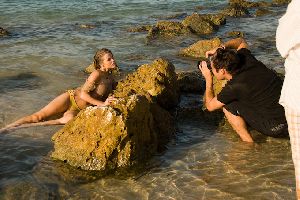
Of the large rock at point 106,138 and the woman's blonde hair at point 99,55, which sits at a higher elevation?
the woman's blonde hair at point 99,55

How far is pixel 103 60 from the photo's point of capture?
757 centimetres

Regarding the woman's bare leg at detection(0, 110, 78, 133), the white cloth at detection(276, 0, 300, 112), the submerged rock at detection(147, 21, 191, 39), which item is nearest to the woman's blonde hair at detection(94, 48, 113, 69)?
the woman's bare leg at detection(0, 110, 78, 133)

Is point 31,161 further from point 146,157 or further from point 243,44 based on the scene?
point 243,44

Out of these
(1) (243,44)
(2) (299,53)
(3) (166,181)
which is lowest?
(3) (166,181)

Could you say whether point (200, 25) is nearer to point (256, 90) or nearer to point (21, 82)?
point (21, 82)

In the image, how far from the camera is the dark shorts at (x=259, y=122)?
20.3 ft

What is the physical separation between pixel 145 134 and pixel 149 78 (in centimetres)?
177

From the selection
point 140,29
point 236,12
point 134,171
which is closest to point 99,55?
point 134,171

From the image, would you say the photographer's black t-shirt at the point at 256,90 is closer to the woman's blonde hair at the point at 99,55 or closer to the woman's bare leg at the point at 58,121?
the woman's blonde hair at the point at 99,55

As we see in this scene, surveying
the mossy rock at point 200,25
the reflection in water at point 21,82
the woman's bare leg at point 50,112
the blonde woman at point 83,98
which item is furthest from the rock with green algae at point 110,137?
the mossy rock at point 200,25

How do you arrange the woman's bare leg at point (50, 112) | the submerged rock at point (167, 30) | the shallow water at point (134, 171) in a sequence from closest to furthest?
the shallow water at point (134, 171) → the woman's bare leg at point (50, 112) → the submerged rock at point (167, 30)

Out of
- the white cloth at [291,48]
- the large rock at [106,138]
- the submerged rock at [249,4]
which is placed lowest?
the large rock at [106,138]

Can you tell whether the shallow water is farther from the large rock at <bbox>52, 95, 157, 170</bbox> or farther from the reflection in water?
the large rock at <bbox>52, 95, 157, 170</bbox>

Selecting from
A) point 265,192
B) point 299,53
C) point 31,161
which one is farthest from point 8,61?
point 299,53
